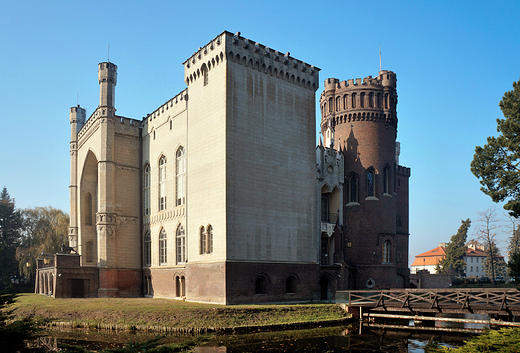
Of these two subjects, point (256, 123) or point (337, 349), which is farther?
point (256, 123)

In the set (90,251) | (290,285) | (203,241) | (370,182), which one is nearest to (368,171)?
(370,182)

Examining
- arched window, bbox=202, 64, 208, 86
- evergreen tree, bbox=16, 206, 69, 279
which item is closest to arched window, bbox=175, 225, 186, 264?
arched window, bbox=202, 64, 208, 86

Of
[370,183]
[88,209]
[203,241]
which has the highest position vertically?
[370,183]

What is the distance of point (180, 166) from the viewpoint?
38344 millimetres

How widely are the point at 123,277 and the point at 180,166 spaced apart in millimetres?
11784

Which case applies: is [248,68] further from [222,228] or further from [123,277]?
[123,277]

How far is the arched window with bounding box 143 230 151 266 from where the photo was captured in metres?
42.1

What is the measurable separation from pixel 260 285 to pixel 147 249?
15779mm

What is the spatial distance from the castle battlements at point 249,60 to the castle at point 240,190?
10cm

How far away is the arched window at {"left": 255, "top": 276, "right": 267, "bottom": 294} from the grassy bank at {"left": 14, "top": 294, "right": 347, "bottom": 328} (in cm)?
274

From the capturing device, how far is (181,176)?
3791 centimetres

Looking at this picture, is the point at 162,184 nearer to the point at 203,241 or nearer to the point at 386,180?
the point at 203,241

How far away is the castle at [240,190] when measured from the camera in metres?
31.0

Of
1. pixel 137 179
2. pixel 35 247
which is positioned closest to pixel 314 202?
pixel 137 179
